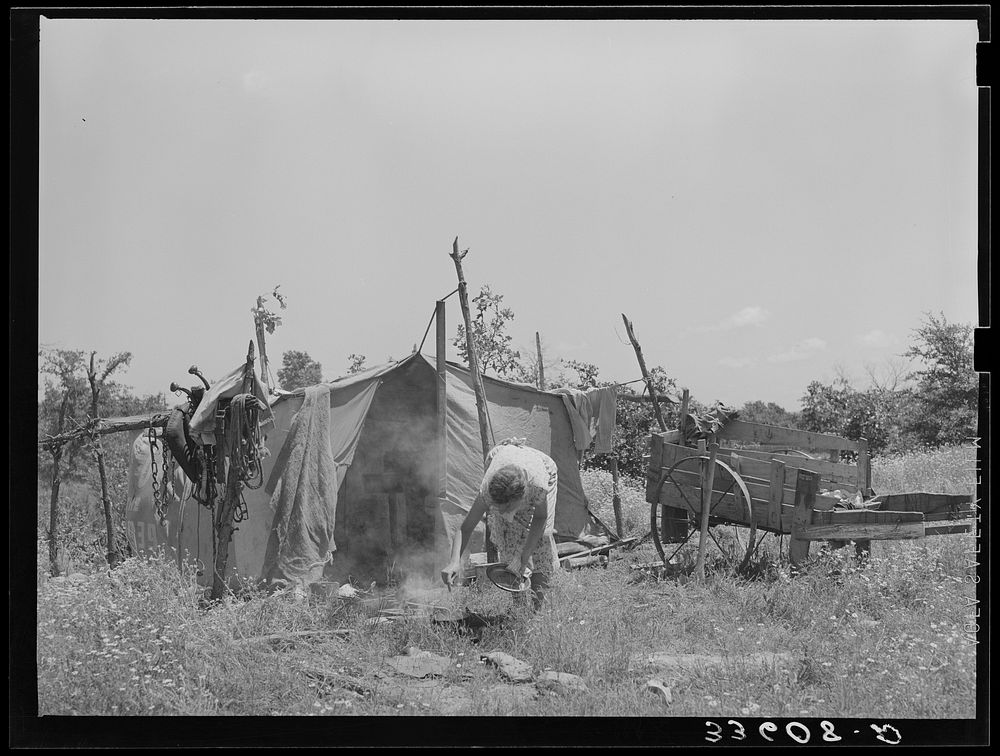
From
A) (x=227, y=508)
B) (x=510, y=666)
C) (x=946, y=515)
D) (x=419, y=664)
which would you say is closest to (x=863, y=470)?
(x=946, y=515)

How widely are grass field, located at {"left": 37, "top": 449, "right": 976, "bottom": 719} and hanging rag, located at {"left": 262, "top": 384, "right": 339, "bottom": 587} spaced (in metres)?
0.35

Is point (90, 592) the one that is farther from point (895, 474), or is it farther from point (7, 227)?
point (895, 474)

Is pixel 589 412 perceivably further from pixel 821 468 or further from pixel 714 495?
pixel 821 468

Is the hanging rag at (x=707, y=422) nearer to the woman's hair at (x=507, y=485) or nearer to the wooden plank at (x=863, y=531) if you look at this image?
the wooden plank at (x=863, y=531)

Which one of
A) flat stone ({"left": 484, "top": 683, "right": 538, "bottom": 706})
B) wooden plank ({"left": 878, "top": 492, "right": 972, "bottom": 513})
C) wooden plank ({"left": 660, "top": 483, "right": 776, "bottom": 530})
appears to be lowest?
flat stone ({"left": 484, "top": 683, "right": 538, "bottom": 706})

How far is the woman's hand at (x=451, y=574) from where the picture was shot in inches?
208

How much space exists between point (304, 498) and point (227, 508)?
0.63 metres

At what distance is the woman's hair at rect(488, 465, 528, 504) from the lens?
17.7 feet

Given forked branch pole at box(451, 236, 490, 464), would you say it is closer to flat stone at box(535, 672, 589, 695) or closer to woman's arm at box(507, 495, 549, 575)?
woman's arm at box(507, 495, 549, 575)

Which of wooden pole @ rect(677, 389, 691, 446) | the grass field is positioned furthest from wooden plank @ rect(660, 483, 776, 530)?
the grass field

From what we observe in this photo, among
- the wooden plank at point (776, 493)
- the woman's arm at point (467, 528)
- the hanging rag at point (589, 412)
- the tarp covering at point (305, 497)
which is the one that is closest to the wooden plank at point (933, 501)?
the wooden plank at point (776, 493)

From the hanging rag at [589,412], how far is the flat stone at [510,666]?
3.53m

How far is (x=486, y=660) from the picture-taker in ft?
16.9

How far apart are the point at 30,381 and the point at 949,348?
329 inches
